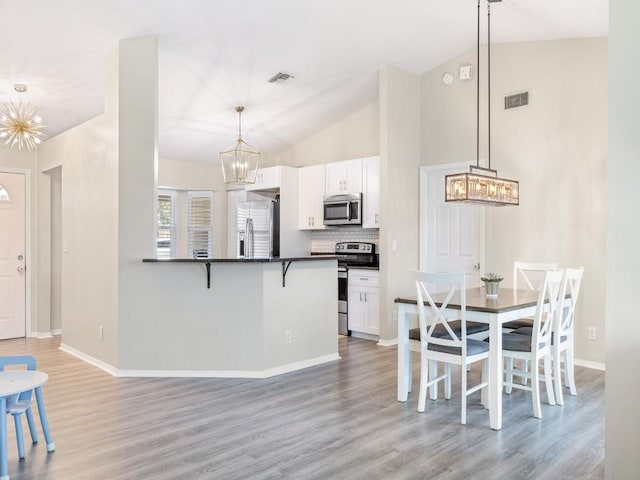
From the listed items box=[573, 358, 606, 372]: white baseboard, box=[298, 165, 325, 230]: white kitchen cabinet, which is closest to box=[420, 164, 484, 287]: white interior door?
box=[573, 358, 606, 372]: white baseboard

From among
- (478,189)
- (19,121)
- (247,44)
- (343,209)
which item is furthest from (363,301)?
(19,121)

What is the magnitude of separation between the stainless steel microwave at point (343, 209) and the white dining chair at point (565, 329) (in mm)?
2809

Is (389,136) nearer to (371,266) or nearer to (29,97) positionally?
(371,266)

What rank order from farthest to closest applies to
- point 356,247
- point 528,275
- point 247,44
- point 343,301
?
point 356,247 → point 343,301 → point 528,275 → point 247,44

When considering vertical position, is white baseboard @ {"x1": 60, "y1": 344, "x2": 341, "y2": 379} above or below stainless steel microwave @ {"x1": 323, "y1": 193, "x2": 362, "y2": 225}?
below

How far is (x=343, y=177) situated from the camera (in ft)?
21.1

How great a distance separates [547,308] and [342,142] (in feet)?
13.3

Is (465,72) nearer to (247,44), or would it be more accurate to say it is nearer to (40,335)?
(247,44)

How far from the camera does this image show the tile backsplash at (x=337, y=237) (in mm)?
6651

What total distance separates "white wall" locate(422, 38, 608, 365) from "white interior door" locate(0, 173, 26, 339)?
532 centimetres

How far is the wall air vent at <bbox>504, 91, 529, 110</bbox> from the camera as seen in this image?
5180mm

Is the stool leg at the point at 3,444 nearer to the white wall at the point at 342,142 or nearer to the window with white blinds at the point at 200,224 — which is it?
the white wall at the point at 342,142

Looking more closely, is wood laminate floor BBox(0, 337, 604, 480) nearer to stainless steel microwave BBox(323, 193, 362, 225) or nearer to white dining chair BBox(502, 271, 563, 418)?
white dining chair BBox(502, 271, 563, 418)

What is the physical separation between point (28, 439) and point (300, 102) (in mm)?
4553
